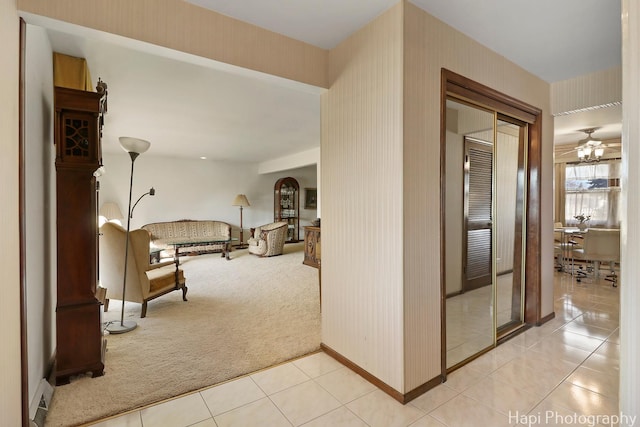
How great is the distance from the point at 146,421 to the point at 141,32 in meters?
2.36

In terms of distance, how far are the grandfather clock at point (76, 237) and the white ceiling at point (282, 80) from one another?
0.62m

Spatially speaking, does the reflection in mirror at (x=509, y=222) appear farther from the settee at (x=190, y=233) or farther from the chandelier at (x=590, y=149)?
the settee at (x=190, y=233)

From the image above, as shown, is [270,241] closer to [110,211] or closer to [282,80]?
[110,211]

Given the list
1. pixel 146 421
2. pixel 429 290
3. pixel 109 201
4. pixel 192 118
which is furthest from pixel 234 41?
pixel 109 201

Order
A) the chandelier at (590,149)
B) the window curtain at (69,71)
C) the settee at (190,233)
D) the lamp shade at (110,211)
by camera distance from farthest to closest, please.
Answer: the settee at (190,233) < the lamp shade at (110,211) < the chandelier at (590,149) < the window curtain at (69,71)

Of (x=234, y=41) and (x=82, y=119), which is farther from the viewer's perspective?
(x=82, y=119)

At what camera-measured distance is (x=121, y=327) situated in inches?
127

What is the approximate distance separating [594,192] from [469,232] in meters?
5.73

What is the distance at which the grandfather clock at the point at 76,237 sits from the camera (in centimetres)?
222

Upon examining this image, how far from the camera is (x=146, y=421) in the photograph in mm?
1846

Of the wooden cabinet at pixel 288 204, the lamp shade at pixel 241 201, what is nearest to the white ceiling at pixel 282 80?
the lamp shade at pixel 241 201

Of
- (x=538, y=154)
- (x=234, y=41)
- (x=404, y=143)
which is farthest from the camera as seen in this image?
(x=538, y=154)

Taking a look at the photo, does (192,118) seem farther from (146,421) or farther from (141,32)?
(146,421)

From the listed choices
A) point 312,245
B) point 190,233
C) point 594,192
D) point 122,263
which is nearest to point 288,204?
point 190,233
